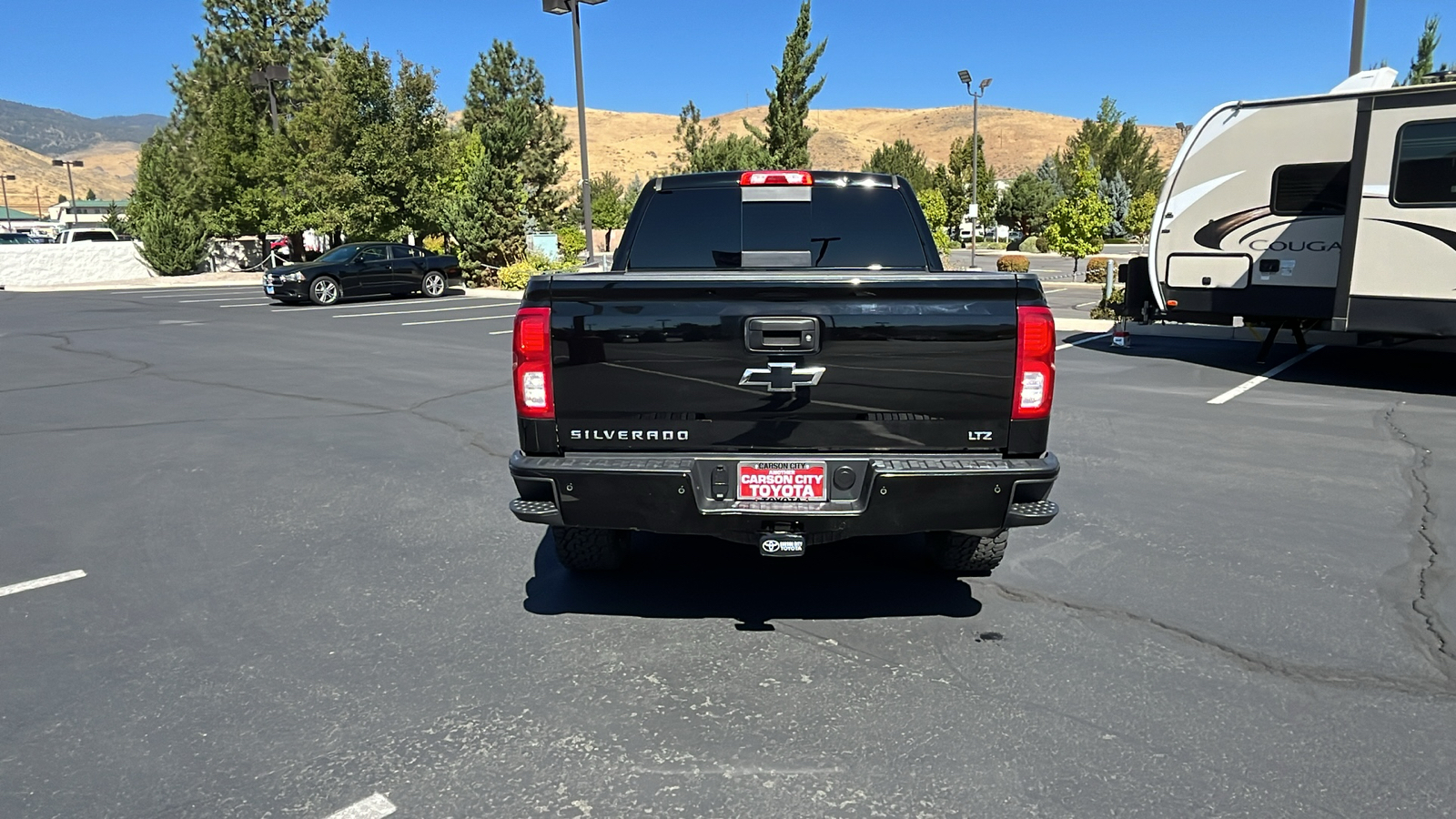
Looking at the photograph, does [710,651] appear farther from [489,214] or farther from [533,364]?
[489,214]

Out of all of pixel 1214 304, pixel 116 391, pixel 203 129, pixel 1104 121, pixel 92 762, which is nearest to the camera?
pixel 92 762

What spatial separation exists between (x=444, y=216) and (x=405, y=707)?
28302mm

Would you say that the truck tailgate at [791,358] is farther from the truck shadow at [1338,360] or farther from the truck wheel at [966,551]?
the truck shadow at [1338,360]

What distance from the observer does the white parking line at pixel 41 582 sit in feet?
16.0

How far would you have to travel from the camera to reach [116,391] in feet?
36.0

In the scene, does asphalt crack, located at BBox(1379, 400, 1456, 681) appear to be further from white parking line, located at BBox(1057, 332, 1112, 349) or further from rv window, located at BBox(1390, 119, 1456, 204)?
white parking line, located at BBox(1057, 332, 1112, 349)

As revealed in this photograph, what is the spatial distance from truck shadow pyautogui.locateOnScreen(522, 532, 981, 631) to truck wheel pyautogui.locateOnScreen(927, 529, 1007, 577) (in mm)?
108

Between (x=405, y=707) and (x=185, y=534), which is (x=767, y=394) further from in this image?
(x=185, y=534)

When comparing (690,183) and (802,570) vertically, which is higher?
(690,183)

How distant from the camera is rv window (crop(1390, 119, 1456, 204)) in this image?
9938 mm

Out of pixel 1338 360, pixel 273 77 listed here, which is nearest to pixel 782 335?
pixel 1338 360

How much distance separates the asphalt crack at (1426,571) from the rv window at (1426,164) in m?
4.07

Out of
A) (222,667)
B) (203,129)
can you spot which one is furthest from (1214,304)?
(203,129)

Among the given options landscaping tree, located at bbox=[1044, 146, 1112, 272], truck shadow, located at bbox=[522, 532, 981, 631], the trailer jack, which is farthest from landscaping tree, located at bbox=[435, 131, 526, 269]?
truck shadow, located at bbox=[522, 532, 981, 631]
